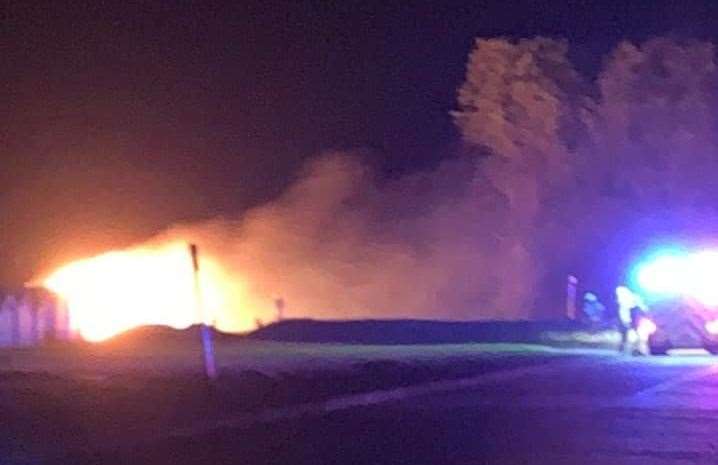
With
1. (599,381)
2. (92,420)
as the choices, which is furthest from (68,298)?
(92,420)

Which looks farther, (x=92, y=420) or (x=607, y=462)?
(x=92, y=420)

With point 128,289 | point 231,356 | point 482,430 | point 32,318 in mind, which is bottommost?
point 482,430

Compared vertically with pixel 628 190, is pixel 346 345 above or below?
below

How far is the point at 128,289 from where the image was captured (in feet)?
184

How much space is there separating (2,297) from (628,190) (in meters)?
20.1

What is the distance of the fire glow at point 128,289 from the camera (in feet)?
172

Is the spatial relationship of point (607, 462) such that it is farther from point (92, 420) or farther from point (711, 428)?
point (92, 420)

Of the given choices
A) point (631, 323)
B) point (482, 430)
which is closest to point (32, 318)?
point (631, 323)

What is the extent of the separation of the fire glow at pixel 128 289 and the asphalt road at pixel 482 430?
84.6ft

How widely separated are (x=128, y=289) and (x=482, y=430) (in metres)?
37.7

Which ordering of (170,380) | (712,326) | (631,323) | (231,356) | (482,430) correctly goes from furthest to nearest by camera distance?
(631,323) < (712,326) < (231,356) < (170,380) < (482,430)

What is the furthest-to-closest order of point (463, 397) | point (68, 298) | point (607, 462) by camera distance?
point (68, 298) < point (463, 397) < point (607, 462)

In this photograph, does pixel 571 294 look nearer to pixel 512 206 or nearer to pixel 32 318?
pixel 512 206

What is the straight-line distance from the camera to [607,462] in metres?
15.7
